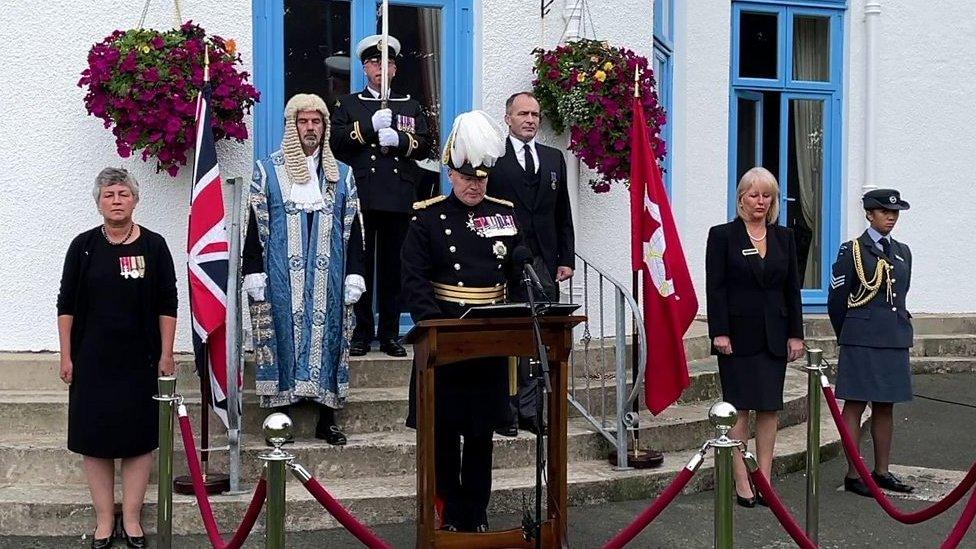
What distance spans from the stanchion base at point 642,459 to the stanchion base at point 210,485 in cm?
217

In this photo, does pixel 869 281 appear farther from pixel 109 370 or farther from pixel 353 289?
pixel 109 370

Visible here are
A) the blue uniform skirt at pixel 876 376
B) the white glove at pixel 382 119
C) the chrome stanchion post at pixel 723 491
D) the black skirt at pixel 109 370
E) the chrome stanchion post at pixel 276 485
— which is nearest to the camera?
the chrome stanchion post at pixel 276 485

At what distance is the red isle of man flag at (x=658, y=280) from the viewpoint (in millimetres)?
6688

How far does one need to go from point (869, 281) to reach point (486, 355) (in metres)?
2.99

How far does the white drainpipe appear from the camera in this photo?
38.9 feet

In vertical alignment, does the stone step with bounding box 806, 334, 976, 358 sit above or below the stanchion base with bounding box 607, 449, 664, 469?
above

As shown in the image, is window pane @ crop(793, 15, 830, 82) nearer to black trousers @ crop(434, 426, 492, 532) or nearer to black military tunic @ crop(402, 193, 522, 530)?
black military tunic @ crop(402, 193, 522, 530)

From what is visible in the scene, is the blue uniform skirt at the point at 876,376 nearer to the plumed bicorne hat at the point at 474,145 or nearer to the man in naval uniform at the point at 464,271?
the man in naval uniform at the point at 464,271

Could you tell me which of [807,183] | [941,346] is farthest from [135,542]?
[807,183]

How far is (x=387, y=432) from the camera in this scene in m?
6.68

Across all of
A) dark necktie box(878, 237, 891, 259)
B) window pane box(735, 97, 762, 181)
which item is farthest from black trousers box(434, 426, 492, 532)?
window pane box(735, 97, 762, 181)

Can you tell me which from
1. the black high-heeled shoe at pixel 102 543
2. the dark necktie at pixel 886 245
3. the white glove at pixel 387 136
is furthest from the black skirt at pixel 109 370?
the dark necktie at pixel 886 245

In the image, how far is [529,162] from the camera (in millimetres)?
7004

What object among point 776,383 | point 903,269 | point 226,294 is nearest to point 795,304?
point 776,383
